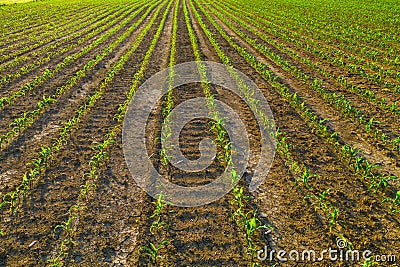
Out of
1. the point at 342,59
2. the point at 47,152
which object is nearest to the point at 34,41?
the point at 47,152

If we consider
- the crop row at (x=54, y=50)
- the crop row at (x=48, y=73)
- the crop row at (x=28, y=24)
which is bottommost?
the crop row at (x=48, y=73)

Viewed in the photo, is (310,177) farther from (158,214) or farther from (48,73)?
(48,73)

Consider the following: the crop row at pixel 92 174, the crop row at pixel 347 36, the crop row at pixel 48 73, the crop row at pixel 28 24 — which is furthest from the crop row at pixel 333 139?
the crop row at pixel 28 24

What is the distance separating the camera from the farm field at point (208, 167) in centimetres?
462

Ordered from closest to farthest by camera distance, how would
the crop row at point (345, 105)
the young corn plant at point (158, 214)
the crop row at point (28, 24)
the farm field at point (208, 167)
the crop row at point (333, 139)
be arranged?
the farm field at point (208, 167) < the young corn plant at point (158, 214) < the crop row at point (333, 139) < the crop row at point (345, 105) < the crop row at point (28, 24)

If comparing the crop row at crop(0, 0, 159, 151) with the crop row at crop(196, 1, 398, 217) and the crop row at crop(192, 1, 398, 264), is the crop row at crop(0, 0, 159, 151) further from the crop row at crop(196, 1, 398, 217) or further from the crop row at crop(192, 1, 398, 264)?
the crop row at crop(196, 1, 398, 217)

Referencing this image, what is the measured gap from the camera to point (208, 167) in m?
6.39

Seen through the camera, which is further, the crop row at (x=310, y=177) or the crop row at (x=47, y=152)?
the crop row at (x=47, y=152)

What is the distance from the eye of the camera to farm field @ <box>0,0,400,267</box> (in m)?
4.62

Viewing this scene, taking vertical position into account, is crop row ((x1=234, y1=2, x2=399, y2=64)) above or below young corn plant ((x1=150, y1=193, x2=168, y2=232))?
above

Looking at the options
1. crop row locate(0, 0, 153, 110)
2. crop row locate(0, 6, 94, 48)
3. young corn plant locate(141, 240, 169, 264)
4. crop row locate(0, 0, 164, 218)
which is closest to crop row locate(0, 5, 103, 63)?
crop row locate(0, 6, 94, 48)

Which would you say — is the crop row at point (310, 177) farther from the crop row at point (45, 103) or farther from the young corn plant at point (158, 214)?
the crop row at point (45, 103)

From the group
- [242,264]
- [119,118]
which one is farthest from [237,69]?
[242,264]

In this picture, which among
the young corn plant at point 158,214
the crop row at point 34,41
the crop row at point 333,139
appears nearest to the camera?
the young corn plant at point 158,214
